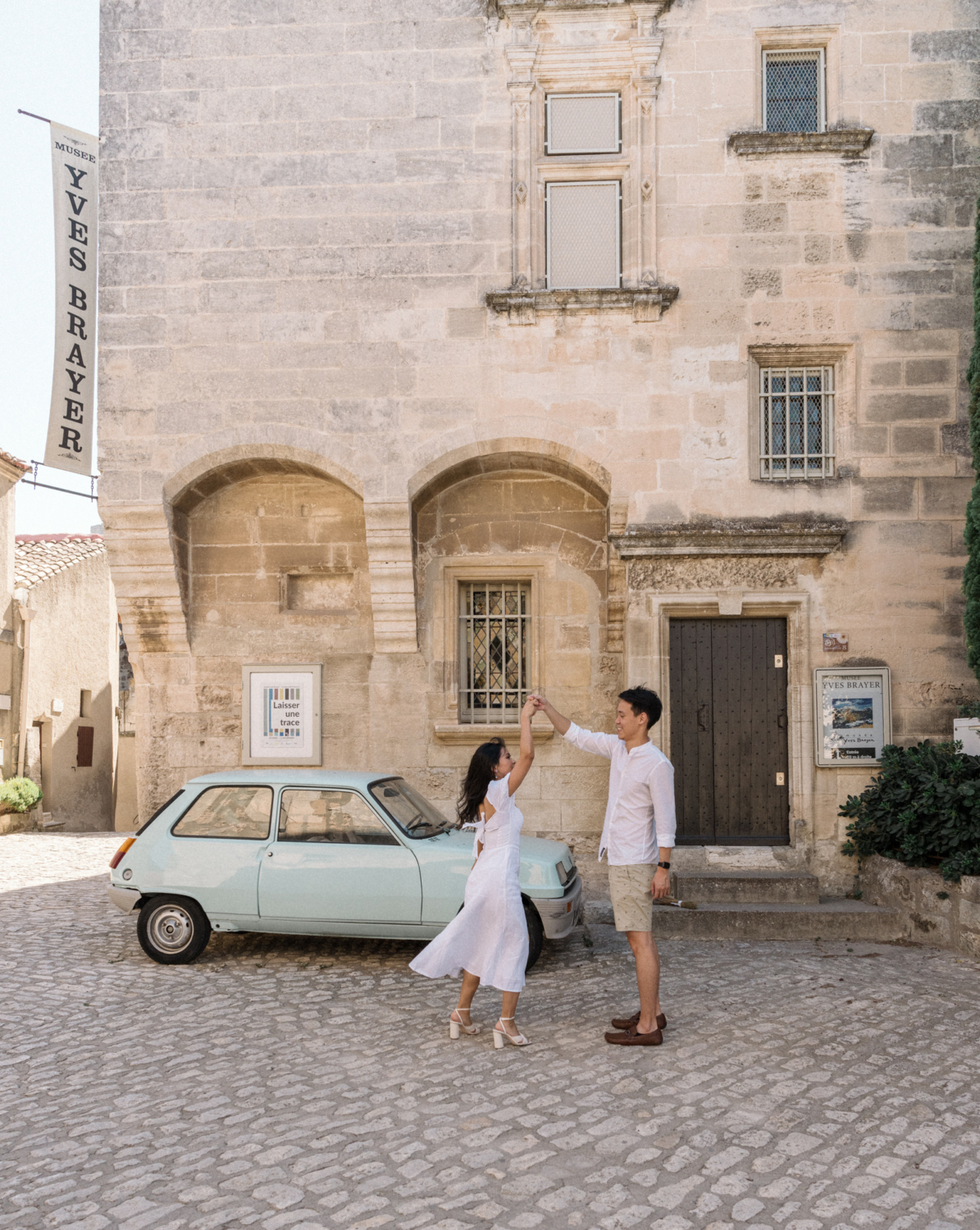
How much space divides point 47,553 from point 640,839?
63.7 ft

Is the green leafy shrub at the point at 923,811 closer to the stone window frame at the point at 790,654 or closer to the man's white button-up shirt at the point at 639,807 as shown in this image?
the stone window frame at the point at 790,654

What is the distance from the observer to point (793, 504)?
9.96 metres

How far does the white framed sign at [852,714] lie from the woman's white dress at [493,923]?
5.02m

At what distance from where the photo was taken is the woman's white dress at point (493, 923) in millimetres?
5512

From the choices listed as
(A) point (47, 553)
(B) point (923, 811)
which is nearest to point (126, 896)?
(B) point (923, 811)

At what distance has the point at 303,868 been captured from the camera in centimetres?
737

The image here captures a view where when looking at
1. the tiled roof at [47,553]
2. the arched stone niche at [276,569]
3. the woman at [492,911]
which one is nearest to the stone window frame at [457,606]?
the arched stone niche at [276,569]

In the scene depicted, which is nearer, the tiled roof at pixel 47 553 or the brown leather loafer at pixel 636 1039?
the brown leather loafer at pixel 636 1039

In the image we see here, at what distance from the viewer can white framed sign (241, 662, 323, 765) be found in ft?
35.9

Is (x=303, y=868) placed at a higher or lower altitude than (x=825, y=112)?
lower

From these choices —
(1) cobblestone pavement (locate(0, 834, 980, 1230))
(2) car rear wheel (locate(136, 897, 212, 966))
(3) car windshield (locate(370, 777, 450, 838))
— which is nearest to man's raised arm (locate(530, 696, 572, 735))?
(1) cobblestone pavement (locate(0, 834, 980, 1230))

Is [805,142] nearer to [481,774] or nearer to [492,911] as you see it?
[481,774]

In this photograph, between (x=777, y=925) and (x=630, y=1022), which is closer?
(x=630, y=1022)

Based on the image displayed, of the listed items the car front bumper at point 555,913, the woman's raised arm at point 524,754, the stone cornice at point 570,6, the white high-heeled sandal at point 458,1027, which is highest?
the stone cornice at point 570,6
